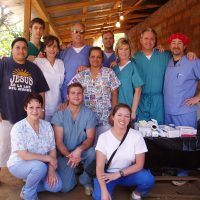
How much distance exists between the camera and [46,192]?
2916mm

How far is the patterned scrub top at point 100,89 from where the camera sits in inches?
123

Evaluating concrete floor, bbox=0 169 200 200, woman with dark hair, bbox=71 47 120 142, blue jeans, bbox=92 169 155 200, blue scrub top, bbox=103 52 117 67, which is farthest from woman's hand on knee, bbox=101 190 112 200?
blue scrub top, bbox=103 52 117 67

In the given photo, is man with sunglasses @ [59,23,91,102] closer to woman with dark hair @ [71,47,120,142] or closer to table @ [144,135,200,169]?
woman with dark hair @ [71,47,120,142]

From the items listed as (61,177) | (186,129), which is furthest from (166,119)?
(61,177)

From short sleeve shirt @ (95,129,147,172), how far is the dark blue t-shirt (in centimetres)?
85

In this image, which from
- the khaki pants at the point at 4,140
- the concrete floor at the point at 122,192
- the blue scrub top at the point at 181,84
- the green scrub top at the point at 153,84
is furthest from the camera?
the green scrub top at the point at 153,84

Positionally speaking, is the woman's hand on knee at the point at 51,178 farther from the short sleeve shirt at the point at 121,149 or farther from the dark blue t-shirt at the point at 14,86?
the dark blue t-shirt at the point at 14,86

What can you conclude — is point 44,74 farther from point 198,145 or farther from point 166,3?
point 166,3

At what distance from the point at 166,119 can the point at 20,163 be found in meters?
1.55

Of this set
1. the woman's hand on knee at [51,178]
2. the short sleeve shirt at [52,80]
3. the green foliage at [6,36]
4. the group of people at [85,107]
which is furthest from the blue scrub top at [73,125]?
the green foliage at [6,36]

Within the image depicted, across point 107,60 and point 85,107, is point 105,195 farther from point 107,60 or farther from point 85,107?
point 107,60

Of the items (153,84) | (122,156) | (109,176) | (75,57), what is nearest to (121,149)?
(122,156)

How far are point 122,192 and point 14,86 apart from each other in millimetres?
1389

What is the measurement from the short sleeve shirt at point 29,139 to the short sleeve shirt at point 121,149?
18.2 inches
